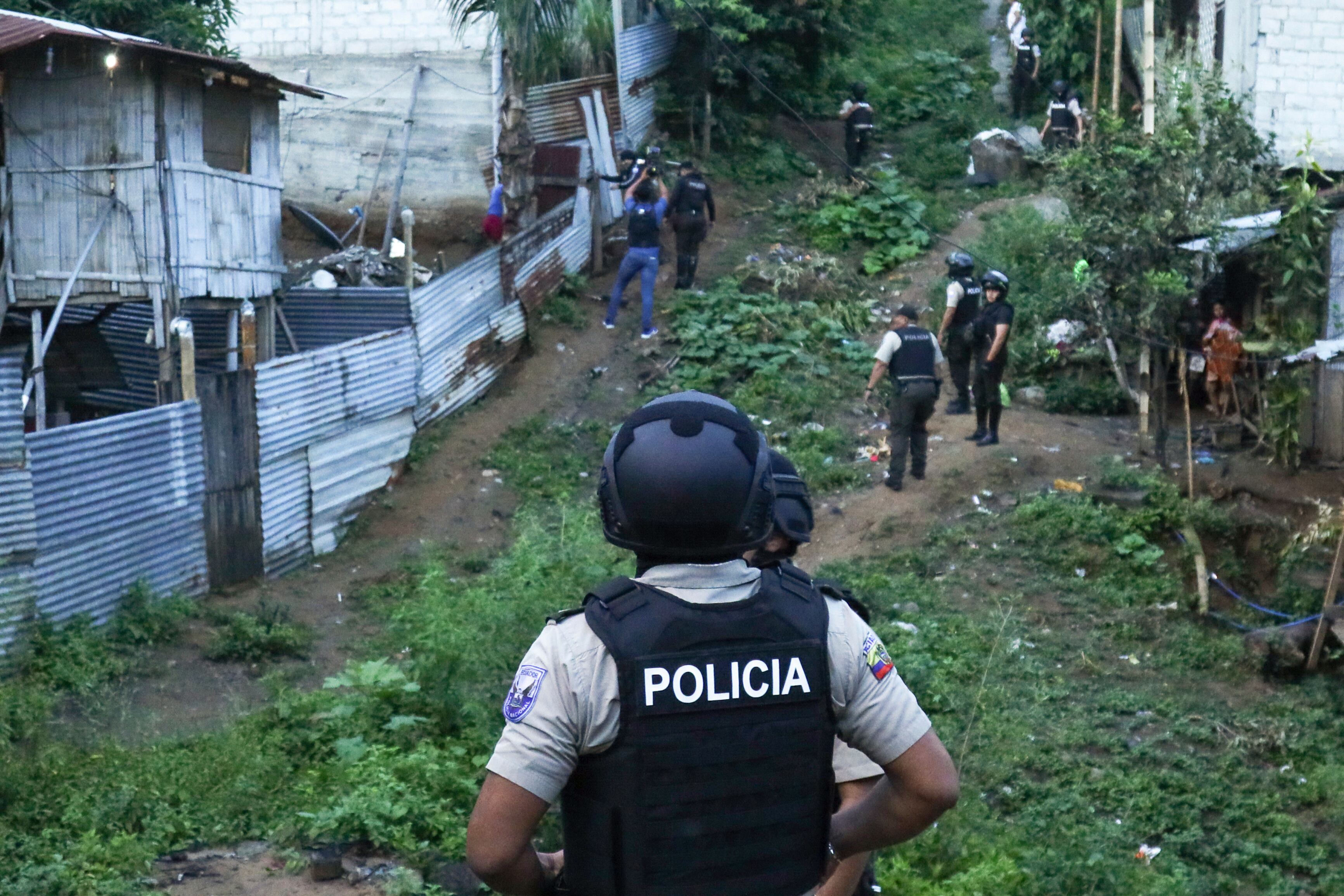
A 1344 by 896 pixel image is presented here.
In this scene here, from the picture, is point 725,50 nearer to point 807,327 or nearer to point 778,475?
point 807,327

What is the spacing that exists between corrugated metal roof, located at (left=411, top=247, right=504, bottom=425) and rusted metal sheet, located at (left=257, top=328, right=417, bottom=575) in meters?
0.67

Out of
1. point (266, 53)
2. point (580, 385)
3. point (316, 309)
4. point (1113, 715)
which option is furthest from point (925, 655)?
point (266, 53)

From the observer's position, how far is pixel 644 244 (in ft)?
47.4

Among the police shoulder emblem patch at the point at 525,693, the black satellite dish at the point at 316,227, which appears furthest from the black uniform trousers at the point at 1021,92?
the police shoulder emblem patch at the point at 525,693

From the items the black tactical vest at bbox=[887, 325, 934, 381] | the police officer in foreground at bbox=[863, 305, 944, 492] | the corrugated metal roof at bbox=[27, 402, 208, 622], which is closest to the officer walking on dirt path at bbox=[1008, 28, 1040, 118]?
the police officer in foreground at bbox=[863, 305, 944, 492]

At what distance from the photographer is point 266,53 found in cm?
1781

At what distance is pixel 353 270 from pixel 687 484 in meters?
13.7

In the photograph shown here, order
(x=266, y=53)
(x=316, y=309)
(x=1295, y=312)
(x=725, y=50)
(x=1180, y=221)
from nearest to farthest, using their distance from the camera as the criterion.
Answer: (x=1180, y=221)
(x=1295, y=312)
(x=316, y=309)
(x=266, y=53)
(x=725, y=50)

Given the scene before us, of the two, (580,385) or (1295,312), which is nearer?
(1295,312)

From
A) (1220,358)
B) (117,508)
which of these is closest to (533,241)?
(117,508)

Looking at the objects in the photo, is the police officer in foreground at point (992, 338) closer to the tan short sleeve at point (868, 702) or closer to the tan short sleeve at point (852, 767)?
the tan short sleeve at point (852, 767)

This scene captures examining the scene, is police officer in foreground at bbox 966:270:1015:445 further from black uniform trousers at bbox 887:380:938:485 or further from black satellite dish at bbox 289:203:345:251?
black satellite dish at bbox 289:203:345:251

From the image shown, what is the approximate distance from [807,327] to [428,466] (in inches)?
200

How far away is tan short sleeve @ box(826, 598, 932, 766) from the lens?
7.11ft
